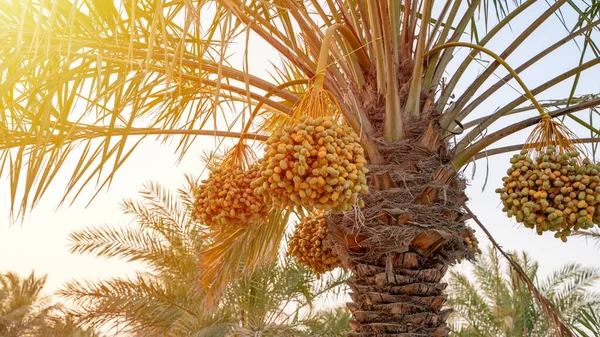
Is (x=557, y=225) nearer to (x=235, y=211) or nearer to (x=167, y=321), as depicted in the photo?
(x=235, y=211)

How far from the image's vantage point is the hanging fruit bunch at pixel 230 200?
232 centimetres

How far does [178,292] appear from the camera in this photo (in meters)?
8.83

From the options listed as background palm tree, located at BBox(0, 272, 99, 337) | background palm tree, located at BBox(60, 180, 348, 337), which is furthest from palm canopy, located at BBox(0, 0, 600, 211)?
background palm tree, located at BBox(0, 272, 99, 337)

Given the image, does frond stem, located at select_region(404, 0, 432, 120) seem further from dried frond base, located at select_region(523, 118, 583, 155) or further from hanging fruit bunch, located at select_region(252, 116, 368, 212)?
hanging fruit bunch, located at select_region(252, 116, 368, 212)

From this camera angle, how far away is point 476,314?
11109 millimetres

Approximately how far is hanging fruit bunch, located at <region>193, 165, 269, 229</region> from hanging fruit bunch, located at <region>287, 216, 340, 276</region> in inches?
36.6

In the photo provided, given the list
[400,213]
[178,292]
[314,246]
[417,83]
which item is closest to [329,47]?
[417,83]

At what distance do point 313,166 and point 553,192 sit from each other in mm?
987

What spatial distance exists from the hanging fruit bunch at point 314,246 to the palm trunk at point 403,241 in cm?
36

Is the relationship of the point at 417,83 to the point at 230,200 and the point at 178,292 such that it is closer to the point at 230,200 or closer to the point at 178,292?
the point at 230,200

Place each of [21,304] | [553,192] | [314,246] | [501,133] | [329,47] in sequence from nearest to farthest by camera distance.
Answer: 1. [553,192]
2. [329,47]
3. [501,133]
4. [314,246]
5. [21,304]

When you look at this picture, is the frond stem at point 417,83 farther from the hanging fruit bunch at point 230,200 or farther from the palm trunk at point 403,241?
the hanging fruit bunch at point 230,200

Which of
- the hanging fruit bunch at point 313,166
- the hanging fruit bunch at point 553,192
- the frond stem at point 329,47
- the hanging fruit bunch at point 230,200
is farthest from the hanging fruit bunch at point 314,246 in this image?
the hanging fruit bunch at point 313,166

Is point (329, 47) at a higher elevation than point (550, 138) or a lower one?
higher
